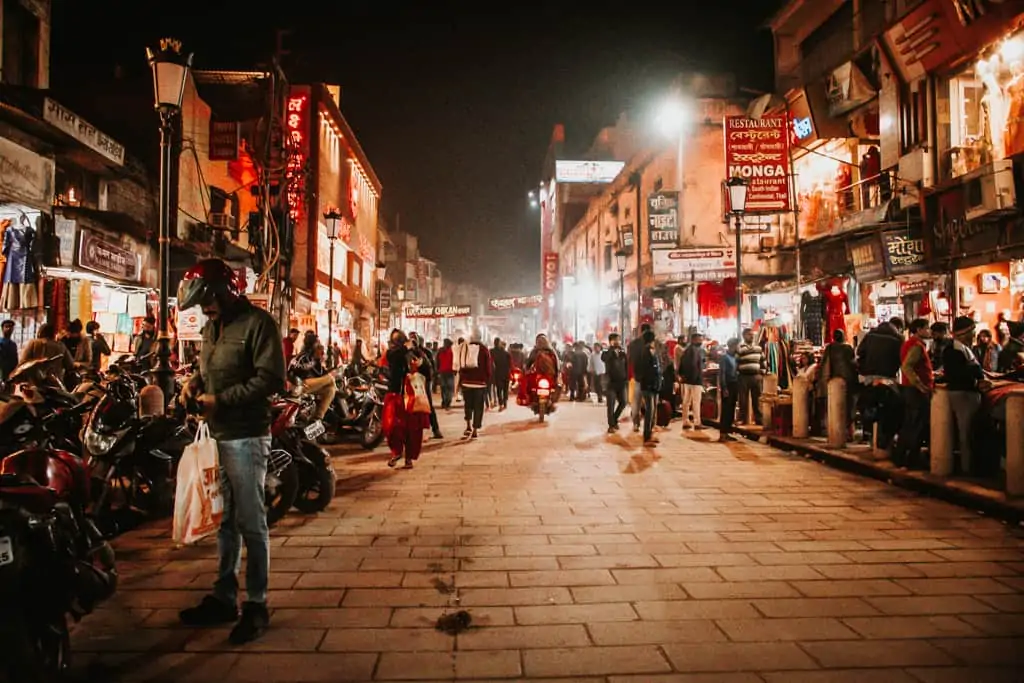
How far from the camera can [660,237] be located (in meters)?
25.6

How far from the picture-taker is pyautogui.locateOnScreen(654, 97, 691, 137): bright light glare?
27.8 metres

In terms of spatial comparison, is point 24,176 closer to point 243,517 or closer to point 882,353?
point 243,517

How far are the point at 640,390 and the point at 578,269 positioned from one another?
126 ft

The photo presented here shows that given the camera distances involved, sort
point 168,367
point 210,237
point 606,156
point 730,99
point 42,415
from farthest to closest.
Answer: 1. point 606,156
2. point 730,99
3. point 210,237
4. point 168,367
5. point 42,415

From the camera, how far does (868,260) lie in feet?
56.5

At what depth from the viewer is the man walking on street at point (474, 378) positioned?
13.0 meters

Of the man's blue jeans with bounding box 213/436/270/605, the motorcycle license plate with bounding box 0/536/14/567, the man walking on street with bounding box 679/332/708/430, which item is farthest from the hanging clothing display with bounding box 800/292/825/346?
the motorcycle license plate with bounding box 0/536/14/567

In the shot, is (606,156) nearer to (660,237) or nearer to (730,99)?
(730,99)

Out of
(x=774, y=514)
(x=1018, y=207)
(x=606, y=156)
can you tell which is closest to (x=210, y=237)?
(x=774, y=514)

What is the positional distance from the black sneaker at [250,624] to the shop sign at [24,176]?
10.2m

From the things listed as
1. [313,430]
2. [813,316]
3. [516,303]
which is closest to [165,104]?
[313,430]

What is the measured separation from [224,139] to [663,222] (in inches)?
599

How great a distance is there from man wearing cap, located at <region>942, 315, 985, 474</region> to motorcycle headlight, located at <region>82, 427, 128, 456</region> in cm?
889

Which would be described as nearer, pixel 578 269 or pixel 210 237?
pixel 210 237
